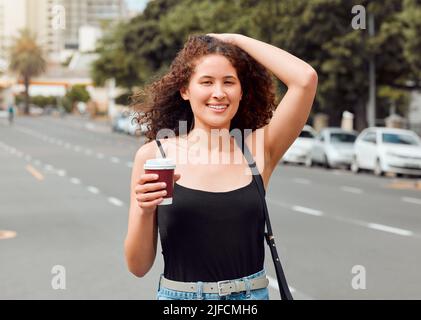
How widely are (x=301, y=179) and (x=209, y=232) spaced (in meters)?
23.2

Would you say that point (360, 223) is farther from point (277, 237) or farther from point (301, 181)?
point (301, 181)

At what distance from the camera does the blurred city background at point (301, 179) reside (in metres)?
9.60

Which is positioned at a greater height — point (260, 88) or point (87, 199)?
point (260, 88)

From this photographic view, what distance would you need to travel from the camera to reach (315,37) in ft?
123

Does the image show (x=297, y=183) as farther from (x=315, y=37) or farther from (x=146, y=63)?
(x=146, y=63)

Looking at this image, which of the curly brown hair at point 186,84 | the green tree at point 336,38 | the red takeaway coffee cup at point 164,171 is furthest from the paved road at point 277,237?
the green tree at point 336,38

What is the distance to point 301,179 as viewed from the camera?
86.4ft

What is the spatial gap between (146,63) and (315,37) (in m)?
29.2

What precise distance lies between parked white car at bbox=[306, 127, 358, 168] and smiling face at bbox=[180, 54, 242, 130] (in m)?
29.1

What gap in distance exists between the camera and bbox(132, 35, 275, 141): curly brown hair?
11.3 ft

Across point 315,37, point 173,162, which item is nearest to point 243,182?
point 173,162

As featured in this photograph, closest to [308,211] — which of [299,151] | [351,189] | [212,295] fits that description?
[351,189]

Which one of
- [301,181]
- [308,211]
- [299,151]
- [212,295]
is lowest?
[299,151]

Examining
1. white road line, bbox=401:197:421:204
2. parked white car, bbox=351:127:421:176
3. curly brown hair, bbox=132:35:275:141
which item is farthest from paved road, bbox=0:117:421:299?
curly brown hair, bbox=132:35:275:141
